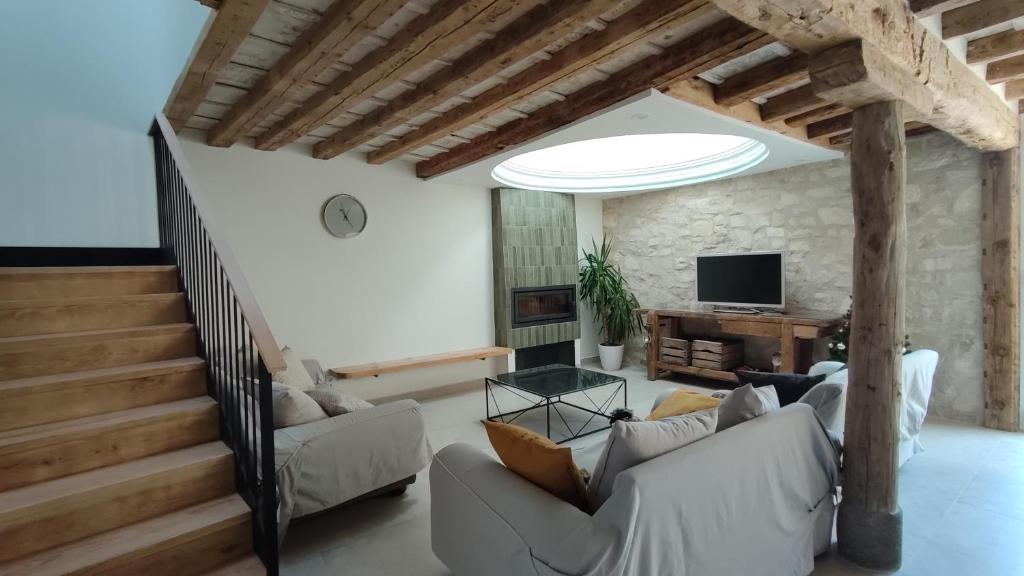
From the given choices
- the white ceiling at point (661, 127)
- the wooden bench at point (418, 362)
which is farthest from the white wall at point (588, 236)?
the white ceiling at point (661, 127)

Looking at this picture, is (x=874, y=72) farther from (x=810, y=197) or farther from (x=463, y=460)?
(x=810, y=197)

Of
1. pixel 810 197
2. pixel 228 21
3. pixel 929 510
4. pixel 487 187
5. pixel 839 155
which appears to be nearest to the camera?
pixel 228 21

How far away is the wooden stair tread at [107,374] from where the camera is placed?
2.16m

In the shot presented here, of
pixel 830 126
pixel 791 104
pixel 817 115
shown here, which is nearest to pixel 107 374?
pixel 791 104

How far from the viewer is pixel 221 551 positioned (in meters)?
1.99

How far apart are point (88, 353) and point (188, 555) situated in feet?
3.98

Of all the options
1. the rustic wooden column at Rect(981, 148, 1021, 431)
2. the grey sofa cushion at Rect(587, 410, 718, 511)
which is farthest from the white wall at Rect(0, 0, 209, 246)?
the rustic wooden column at Rect(981, 148, 1021, 431)

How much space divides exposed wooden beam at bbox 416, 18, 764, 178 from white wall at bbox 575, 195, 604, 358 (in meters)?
2.69

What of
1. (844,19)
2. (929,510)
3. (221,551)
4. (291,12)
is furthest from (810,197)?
(221,551)

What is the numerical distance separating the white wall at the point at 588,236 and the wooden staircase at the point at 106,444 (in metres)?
4.87

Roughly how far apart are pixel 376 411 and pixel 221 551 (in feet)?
2.88

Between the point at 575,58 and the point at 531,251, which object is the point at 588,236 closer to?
the point at 531,251

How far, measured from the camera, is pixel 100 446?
2096 millimetres

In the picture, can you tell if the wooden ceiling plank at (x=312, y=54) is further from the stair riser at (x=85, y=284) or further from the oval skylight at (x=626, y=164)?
the oval skylight at (x=626, y=164)
